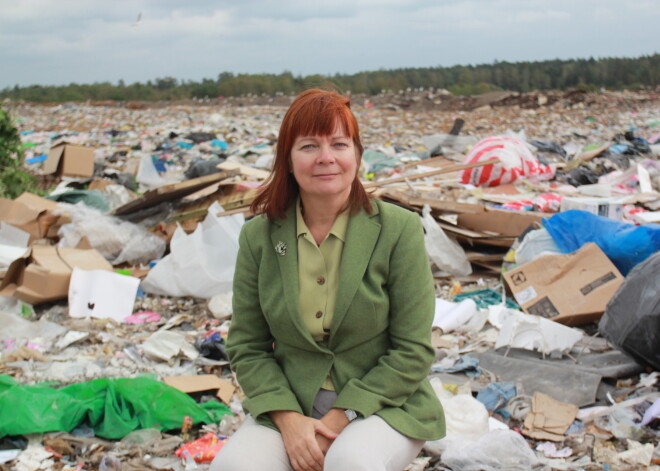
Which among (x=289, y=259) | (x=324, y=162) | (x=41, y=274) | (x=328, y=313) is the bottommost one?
(x=41, y=274)

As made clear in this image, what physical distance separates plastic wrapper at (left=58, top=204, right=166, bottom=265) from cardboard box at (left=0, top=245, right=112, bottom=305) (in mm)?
485

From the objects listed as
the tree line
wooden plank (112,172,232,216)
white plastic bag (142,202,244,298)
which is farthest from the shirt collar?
the tree line

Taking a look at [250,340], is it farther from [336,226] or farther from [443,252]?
[443,252]

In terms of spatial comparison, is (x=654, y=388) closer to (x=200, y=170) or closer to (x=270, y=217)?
(x=270, y=217)

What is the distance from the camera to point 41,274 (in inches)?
156

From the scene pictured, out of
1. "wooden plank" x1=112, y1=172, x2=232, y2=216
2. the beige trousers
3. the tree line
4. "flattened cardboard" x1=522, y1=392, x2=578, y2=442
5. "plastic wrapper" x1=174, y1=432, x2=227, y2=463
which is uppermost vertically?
the tree line

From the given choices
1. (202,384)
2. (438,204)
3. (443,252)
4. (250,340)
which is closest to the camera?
(250,340)

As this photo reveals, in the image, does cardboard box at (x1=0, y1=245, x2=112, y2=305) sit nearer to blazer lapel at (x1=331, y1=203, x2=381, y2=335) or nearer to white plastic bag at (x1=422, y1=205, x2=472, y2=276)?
white plastic bag at (x1=422, y1=205, x2=472, y2=276)

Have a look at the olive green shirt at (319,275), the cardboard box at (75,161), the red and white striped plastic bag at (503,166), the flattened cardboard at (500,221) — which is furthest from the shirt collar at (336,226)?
the cardboard box at (75,161)

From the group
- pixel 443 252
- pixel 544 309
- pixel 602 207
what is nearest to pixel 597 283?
pixel 544 309

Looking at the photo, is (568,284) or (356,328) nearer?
(356,328)

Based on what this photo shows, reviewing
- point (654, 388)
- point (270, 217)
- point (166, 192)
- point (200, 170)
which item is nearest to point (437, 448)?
point (654, 388)

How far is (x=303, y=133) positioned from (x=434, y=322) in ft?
7.75

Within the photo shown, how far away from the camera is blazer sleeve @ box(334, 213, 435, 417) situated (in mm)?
1517
